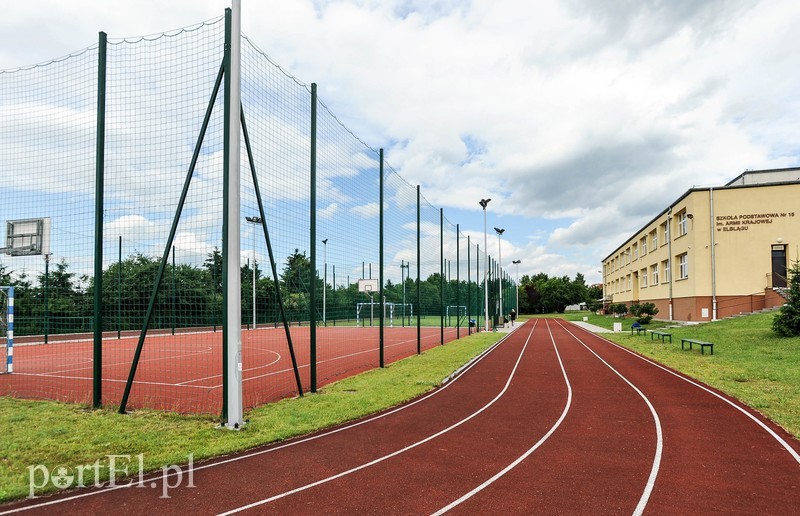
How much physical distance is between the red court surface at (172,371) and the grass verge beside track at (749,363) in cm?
898

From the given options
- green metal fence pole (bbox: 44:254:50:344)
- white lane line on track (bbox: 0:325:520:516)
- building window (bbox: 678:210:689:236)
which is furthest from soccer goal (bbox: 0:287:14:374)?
building window (bbox: 678:210:689:236)

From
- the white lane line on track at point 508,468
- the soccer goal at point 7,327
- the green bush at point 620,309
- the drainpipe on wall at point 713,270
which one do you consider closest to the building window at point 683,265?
the drainpipe on wall at point 713,270

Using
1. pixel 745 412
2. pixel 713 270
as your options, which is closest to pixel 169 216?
pixel 745 412

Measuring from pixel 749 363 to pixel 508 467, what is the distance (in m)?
12.1

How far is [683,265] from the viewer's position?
3362 centimetres

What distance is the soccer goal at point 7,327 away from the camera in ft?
41.7

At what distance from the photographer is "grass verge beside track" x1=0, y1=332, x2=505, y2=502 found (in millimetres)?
5586

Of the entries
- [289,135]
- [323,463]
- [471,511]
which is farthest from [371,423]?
[289,135]

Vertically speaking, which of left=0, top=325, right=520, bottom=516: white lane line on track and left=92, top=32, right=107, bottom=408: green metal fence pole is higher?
left=92, top=32, right=107, bottom=408: green metal fence pole

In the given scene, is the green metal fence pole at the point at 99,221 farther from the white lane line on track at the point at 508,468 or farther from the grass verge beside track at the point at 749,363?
the grass verge beside track at the point at 749,363

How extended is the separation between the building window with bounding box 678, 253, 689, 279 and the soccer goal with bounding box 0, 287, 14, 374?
3533 centimetres

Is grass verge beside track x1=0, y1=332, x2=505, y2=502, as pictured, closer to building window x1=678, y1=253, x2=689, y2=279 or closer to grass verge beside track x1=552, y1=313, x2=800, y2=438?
grass verge beside track x1=552, y1=313, x2=800, y2=438

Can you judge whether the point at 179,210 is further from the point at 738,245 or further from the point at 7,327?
the point at 738,245

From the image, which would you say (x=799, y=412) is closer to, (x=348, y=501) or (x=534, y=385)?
(x=534, y=385)
